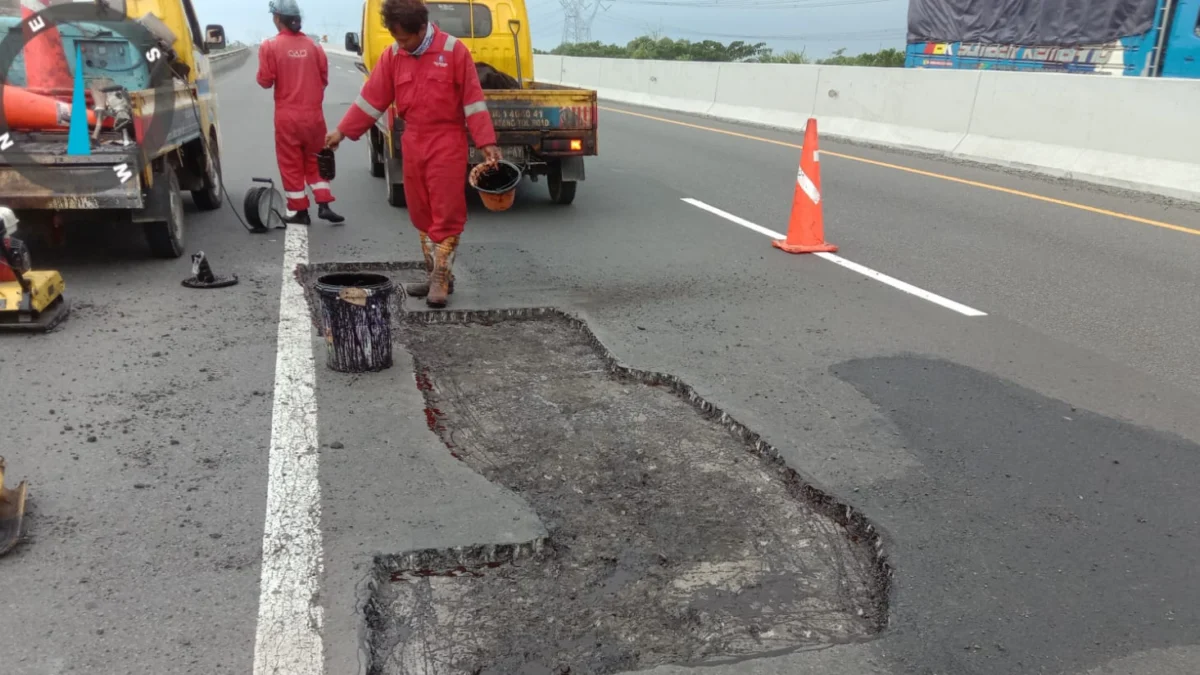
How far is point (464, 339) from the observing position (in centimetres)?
548

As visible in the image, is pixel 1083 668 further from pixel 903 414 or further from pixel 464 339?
pixel 464 339

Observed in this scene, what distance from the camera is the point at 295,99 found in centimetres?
810

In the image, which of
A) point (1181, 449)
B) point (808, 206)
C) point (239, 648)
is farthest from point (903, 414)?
point (808, 206)

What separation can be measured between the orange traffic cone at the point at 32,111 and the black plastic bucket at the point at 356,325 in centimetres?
291

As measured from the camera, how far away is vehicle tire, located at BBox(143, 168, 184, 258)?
679 cm

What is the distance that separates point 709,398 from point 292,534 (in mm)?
2121

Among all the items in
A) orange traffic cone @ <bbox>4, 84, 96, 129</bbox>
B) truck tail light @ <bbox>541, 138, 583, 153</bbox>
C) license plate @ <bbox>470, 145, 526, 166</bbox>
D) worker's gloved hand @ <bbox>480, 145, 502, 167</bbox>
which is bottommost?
license plate @ <bbox>470, 145, 526, 166</bbox>

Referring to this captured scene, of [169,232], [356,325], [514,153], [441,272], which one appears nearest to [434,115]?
[441,272]

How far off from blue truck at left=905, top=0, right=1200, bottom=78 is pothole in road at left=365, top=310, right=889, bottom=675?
15.6m

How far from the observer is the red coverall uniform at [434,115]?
5.75m

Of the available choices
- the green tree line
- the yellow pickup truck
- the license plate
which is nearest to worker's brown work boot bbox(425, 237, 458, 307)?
the yellow pickup truck

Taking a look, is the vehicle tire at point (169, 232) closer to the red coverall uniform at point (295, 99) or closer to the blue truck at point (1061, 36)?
the red coverall uniform at point (295, 99)

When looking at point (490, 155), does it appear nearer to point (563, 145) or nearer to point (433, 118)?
point (433, 118)

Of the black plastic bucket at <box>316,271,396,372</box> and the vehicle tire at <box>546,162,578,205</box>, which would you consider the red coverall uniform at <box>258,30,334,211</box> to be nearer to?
the vehicle tire at <box>546,162,578,205</box>
